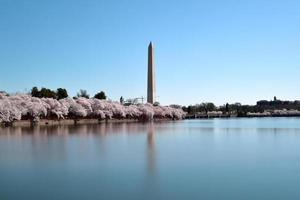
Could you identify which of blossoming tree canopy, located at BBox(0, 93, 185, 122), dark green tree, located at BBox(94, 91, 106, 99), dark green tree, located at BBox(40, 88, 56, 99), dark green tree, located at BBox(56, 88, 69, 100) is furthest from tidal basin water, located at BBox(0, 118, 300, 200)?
dark green tree, located at BBox(94, 91, 106, 99)

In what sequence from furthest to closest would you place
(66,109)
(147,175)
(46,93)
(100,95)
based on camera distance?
(100,95), (46,93), (66,109), (147,175)

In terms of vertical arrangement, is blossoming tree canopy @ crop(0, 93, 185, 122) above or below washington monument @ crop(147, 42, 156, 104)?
below

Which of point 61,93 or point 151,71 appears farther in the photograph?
point 61,93

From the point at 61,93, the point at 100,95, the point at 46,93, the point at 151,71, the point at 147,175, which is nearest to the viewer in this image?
the point at 147,175

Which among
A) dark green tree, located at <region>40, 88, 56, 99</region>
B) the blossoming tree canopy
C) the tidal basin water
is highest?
dark green tree, located at <region>40, 88, 56, 99</region>

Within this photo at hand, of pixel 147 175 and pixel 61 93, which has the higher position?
pixel 61 93

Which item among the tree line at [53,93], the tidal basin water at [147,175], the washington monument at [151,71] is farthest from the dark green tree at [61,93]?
the tidal basin water at [147,175]

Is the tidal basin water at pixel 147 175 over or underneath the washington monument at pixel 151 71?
underneath

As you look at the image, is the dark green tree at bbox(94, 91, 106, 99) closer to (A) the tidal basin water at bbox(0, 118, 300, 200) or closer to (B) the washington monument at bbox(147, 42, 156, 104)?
(B) the washington monument at bbox(147, 42, 156, 104)

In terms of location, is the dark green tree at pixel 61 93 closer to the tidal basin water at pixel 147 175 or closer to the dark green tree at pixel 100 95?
the dark green tree at pixel 100 95

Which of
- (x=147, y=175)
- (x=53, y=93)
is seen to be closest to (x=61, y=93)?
(x=53, y=93)

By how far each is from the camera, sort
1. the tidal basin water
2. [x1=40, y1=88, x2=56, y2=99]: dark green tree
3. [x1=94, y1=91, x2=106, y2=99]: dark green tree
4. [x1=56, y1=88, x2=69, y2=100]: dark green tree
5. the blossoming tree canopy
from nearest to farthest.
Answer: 1. the tidal basin water
2. the blossoming tree canopy
3. [x1=40, y1=88, x2=56, y2=99]: dark green tree
4. [x1=56, y1=88, x2=69, y2=100]: dark green tree
5. [x1=94, y1=91, x2=106, y2=99]: dark green tree

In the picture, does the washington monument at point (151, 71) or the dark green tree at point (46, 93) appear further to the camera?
the dark green tree at point (46, 93)

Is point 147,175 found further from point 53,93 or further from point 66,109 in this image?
point 53,93
